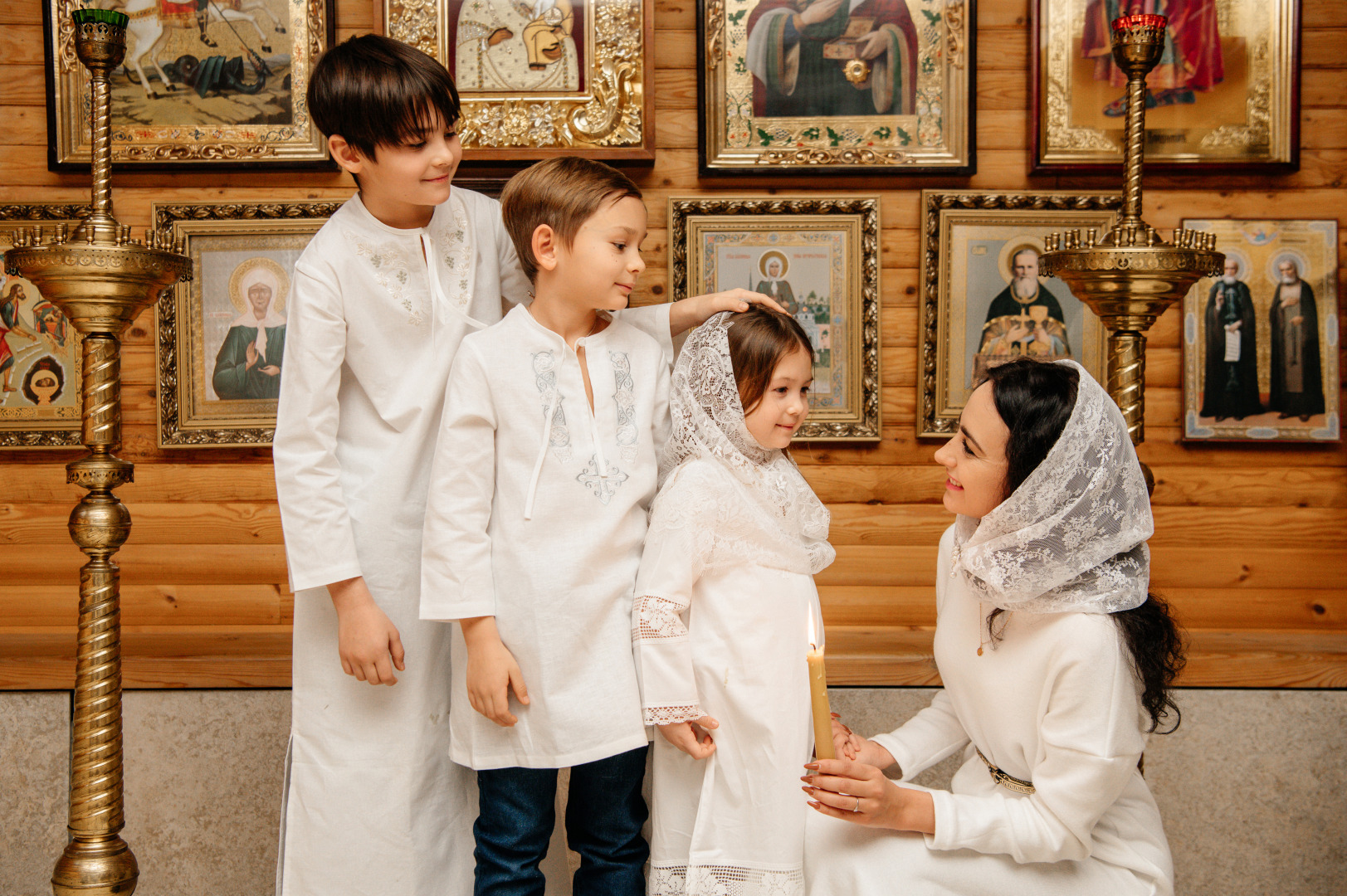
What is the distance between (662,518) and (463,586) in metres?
0.32

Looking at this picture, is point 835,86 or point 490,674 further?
point 835,86

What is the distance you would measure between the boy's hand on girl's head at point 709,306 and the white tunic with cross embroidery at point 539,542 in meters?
0.26

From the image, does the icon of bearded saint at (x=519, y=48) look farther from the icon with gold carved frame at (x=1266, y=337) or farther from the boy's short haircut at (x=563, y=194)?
the icon with gold carved frame at (x=1266, y=337)

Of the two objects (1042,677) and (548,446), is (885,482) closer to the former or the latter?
(1042,677)

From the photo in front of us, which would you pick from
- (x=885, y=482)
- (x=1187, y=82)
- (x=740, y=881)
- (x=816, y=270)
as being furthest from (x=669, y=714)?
(x=1187, y=82)

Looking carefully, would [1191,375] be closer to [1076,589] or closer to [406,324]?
[1076,589]

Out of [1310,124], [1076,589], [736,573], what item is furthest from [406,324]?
[1310,124]

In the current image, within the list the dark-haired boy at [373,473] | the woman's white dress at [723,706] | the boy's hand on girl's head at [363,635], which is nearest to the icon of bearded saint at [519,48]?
the dark-haired boy at [373,473]

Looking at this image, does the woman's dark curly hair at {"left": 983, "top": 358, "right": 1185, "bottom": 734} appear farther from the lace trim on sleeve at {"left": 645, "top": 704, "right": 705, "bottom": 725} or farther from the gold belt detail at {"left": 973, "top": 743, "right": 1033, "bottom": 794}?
the lace trim on sleeve at {"left": 645, "top": 704, "right": 705, "bottom": 725}

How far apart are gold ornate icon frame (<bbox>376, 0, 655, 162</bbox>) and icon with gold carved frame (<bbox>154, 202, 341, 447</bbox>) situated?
1.48 ft

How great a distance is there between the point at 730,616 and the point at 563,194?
28.5 inches

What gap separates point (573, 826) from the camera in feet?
5.08

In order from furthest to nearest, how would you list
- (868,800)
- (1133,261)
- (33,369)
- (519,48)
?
(33,369) → (519,48) → (1133,261) → (868,800)

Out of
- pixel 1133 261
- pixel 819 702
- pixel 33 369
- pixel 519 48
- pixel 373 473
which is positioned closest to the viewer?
pixel 819 702
